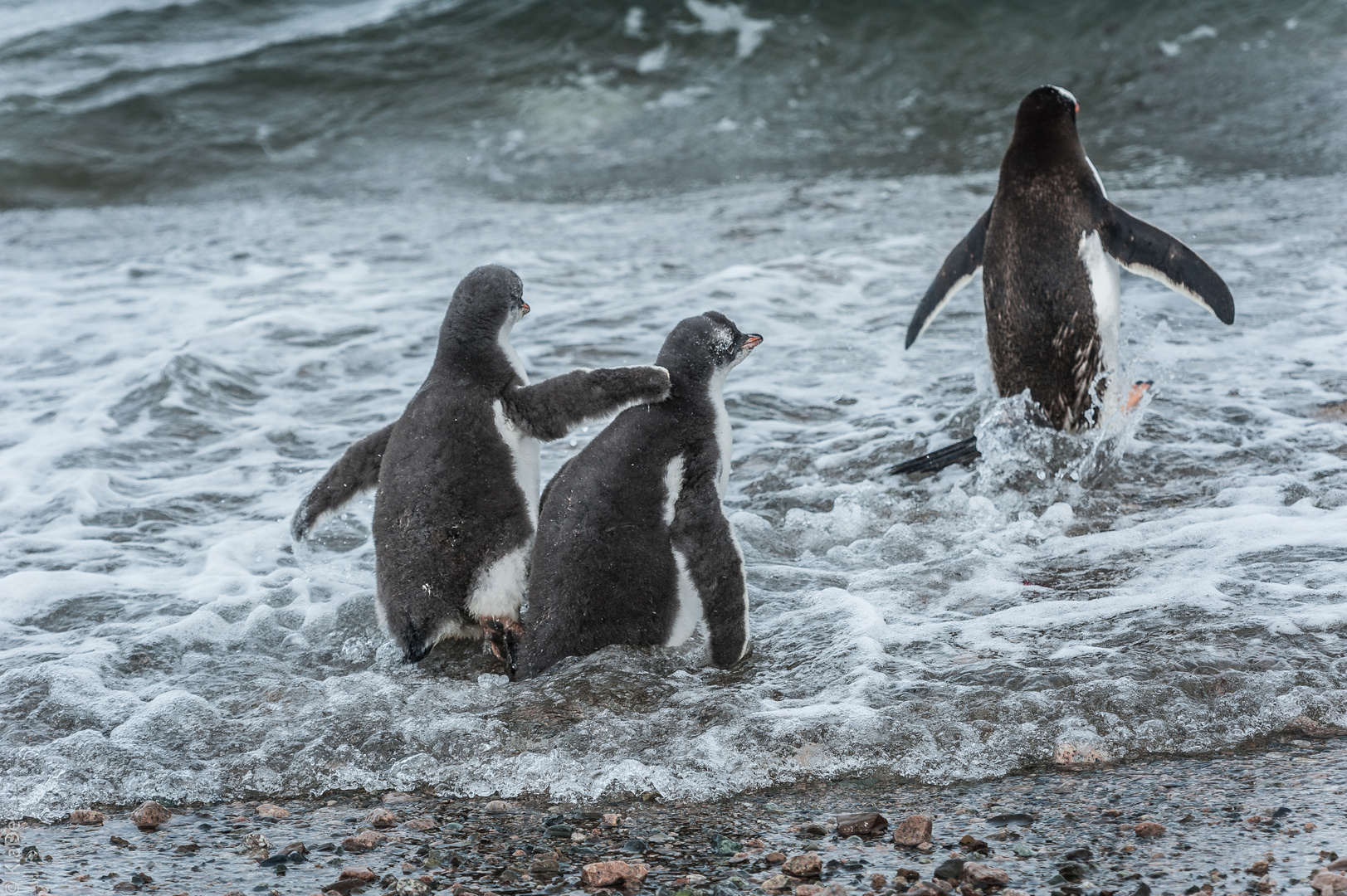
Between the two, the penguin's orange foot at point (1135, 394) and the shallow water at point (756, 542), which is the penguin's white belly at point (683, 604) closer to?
the shallow water at point (756, 542)

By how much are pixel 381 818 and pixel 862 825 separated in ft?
3.37

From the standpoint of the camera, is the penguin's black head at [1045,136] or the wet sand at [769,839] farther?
the penguin's black head at [1045,136]

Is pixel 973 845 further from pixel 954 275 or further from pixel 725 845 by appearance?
pixel 954 275

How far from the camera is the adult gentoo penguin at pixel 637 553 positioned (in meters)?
3.41

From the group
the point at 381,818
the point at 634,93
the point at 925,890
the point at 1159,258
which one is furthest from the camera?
the point at 634,93

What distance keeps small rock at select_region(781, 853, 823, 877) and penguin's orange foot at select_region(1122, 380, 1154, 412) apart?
3.42 metres

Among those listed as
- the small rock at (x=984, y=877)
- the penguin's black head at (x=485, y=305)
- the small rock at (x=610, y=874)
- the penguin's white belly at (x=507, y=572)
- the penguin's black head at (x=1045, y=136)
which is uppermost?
the penguin's black head at (x=1045, y=136)

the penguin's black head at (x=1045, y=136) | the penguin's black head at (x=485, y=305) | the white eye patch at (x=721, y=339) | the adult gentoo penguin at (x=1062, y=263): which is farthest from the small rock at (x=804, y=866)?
the penguin's black head at (x=1045, y=136)

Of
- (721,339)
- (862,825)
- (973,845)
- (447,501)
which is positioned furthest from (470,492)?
(973,845)

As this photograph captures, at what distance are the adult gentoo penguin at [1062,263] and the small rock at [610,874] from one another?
3742mm

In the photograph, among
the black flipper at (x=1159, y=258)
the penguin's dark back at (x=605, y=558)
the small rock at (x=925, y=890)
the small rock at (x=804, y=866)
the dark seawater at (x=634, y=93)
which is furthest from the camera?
the dark seawater at (x=634, y=93)

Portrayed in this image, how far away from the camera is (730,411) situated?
5961mm

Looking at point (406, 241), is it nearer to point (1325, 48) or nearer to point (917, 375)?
point (917, 375)

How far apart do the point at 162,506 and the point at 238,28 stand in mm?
14715
